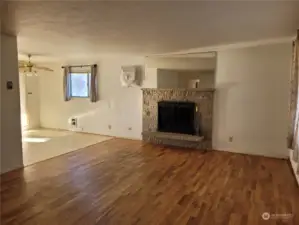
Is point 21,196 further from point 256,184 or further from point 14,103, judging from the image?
point 256,184

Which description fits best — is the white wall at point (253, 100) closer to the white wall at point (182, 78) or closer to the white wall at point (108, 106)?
the white wall at point (182, 78)

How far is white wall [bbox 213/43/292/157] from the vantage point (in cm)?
507

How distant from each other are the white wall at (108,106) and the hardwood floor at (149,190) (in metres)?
1.89

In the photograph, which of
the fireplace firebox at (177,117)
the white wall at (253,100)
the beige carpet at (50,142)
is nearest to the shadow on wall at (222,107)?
the white wall at (253,100)

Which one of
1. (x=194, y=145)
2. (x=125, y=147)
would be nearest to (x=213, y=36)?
(x=194, y=145)

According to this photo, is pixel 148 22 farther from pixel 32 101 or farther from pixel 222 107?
pixel 32 101

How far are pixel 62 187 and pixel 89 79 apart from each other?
14.6 feet

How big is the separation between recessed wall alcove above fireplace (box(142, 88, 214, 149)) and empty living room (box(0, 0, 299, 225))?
27mm

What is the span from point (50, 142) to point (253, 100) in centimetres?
479

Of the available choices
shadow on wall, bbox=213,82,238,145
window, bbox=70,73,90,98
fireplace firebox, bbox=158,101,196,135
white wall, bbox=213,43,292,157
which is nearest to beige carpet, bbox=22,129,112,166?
window, bbox=70,73,90,98

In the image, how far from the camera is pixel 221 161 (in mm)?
4922

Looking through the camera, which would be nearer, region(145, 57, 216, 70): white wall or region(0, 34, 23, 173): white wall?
region(0, 34, 23, 173): white wall

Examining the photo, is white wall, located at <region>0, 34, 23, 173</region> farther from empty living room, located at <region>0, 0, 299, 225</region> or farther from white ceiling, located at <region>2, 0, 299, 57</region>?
white ceiling, located at <region>2, 0, 299, 57</region>

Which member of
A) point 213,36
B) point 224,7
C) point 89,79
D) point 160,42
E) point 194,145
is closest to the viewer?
point 224,7
